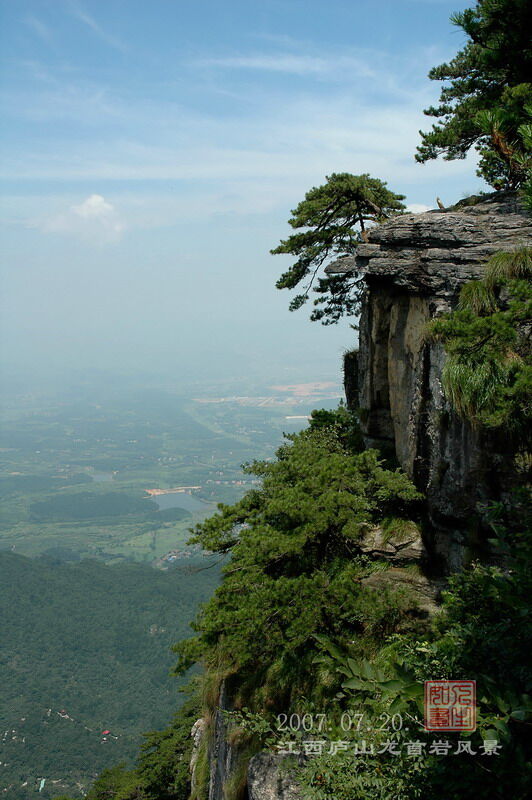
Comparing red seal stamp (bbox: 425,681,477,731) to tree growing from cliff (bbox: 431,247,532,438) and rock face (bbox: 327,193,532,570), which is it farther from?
rock face (bbox: 327,193,532,570)

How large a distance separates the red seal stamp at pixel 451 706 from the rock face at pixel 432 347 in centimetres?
382

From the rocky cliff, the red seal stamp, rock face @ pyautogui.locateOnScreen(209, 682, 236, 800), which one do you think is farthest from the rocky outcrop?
the red seal stamp

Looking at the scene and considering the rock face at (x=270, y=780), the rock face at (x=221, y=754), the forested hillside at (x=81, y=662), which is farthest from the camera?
the forested hillside at (x=81, y=662)

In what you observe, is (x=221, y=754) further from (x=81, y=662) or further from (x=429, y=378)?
(x=81, y=662)

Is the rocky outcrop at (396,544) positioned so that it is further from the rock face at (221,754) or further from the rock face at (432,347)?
the rock face at (221,754)

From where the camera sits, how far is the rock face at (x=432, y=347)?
6.39 meters

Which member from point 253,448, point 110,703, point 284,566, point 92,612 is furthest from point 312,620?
point 253,448

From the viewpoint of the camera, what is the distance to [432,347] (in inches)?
273

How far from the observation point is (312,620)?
5805 mm

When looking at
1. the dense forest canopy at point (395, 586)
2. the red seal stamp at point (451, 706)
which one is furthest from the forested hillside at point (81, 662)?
the red seal stamp at point (451, 706)

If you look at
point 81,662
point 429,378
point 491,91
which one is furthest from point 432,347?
point 81,662

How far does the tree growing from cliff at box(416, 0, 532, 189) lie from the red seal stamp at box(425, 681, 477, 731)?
4132 mm

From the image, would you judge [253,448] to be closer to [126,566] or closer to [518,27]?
[126,566]

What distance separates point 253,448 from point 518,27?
175 metres
